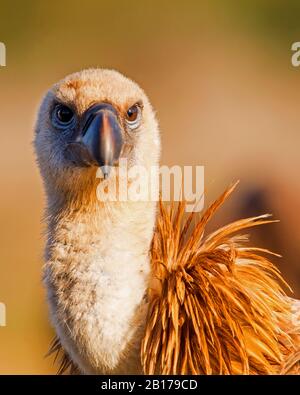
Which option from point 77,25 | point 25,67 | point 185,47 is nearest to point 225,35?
point 185,47

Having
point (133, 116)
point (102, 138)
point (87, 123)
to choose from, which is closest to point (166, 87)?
point (133, 116)

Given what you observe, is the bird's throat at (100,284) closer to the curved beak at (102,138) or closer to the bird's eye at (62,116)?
the curved beak at (102,138)

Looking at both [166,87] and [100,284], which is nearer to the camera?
[100,284]

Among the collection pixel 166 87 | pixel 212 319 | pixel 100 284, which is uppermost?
pixel 166 87

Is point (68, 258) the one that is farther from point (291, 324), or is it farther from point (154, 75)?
point (154, 75)

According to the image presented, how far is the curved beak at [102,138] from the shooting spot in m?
2.25

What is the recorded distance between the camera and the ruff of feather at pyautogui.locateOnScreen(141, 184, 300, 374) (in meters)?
A: 2.26

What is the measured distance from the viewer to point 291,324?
238 centimetres

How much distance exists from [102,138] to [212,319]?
57 centimetres

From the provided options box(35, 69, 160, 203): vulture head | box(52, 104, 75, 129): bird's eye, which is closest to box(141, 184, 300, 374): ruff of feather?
box(35, 69, 160, 203): vulture head

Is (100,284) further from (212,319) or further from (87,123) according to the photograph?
(87,123)

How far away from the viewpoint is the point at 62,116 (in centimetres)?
251
